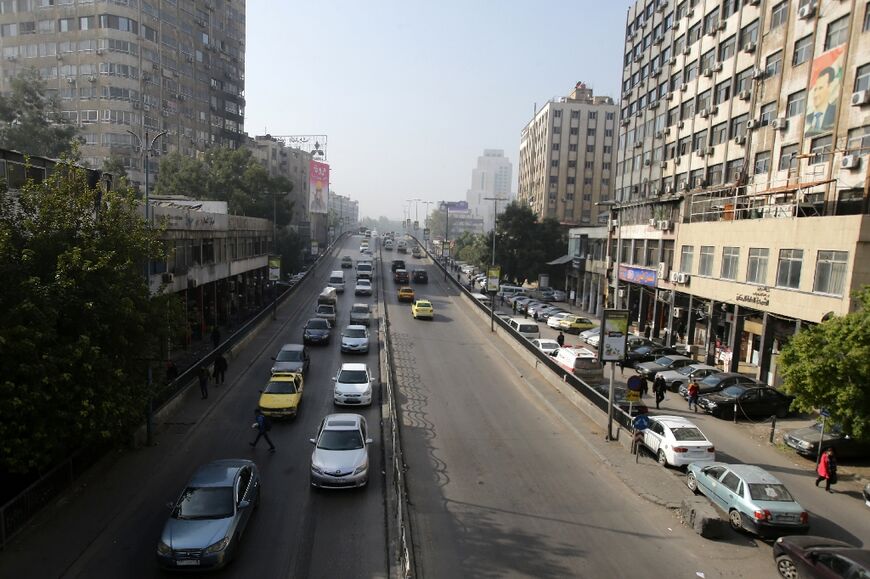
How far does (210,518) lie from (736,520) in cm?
1221

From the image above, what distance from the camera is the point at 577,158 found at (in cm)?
10569

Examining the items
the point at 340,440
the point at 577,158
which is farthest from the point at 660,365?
the point at 577,158

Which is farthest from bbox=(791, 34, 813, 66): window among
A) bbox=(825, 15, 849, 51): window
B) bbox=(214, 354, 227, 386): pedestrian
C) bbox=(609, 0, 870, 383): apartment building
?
bbox=(214, 354, 227, 386): pedestrian

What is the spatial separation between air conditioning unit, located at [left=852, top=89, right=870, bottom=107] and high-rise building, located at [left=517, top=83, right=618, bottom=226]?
7719 centimetres

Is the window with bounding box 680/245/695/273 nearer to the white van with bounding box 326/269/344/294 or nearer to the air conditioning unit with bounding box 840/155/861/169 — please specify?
the air conditioning unit with bounding box 840/155/861/169

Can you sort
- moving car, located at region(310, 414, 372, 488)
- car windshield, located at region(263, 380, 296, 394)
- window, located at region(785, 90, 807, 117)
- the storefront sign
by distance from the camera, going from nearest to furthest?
moving car, located at region(310, 414, 372, 488) < car windshield, located at region(263, 380, 296, 394) < window, located at region(785, 90, 807, 117) < the storefront sign

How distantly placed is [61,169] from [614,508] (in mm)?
17357

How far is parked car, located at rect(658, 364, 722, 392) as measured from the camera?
27.9m

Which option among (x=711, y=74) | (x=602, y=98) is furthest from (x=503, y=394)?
(x=602, y=98)

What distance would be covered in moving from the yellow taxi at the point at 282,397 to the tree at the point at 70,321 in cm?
511

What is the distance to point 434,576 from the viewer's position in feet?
38.7

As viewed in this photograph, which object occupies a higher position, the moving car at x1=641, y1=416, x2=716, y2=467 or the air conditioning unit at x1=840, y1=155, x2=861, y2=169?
the air conditioning unit at x1=840, y1=155, x2=861, y2=169

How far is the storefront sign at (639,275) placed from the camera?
141 feet

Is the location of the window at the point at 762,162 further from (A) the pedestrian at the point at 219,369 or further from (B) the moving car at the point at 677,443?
(A) the pedestrian at the point at 219,369
